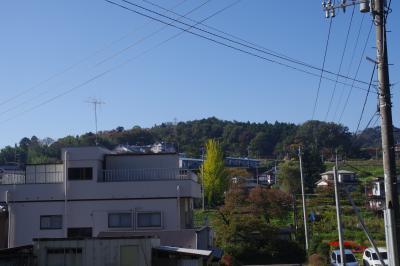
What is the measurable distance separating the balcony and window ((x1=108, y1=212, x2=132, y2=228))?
12.3 ft

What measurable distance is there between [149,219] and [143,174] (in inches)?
110

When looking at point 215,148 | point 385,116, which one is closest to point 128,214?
point 385,116

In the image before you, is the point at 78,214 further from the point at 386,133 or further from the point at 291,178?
the point at 291,178

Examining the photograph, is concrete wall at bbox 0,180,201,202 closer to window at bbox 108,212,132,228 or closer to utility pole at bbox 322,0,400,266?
window at bbox 108,212,132,228

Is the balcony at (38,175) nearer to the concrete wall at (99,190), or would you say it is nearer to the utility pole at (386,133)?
the concrete wall at (99,190)

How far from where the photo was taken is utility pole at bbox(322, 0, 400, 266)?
38.3 feet

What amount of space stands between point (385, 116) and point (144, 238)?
1143 cm

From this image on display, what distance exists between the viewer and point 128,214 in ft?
96.6

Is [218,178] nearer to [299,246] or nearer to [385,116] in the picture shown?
[299,246]

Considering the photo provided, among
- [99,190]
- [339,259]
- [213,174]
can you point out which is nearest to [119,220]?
[99,190]

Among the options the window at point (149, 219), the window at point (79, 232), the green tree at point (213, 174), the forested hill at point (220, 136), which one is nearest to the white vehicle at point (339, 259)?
the window at point (149, 219)

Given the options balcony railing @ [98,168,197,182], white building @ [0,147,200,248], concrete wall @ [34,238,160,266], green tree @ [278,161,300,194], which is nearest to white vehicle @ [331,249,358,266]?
white building @ [0,147,200,248]

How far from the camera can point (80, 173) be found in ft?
100

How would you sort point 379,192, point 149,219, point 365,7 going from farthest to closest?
point 149,219 < point 379,192 < point 365,7
